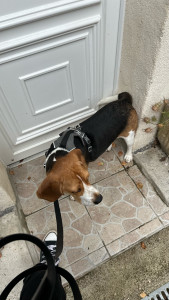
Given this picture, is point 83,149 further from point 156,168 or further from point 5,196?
point 156,168

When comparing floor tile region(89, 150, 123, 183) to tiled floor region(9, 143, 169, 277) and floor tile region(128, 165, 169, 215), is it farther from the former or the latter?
floor tile region(128, 165, 169, 215)

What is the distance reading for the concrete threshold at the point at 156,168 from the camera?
2898 millimetres

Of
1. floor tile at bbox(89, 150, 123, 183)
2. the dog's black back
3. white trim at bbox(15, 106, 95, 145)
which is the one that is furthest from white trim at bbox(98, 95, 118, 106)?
floor tile at bbox(89, 150, 123, 183)

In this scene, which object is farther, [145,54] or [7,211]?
[7,211]

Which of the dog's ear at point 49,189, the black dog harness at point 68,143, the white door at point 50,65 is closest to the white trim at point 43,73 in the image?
the white door at point 50,65

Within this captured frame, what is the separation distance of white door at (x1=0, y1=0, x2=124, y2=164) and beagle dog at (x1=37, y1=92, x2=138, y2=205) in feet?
1.73

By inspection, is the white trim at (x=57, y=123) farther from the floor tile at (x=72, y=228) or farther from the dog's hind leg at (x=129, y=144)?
the floor tile at (x=72, y=228)

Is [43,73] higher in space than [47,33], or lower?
lower

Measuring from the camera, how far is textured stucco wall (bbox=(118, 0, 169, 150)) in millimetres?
1936

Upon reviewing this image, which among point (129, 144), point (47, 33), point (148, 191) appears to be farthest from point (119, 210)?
point (47, 33)

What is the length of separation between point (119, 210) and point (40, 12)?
236 cm

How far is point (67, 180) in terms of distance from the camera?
2035mm

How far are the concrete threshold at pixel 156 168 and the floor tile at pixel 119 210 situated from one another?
9.5 inches

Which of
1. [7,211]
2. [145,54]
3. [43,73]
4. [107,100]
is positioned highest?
[145,54]
